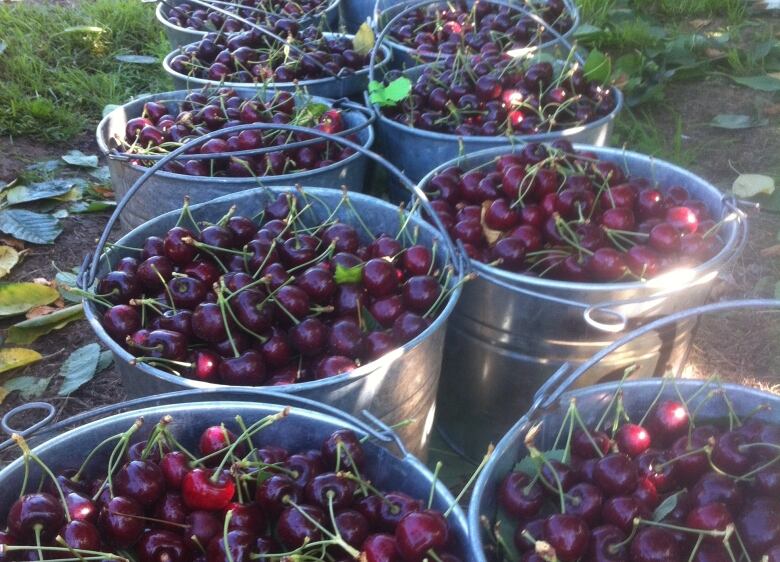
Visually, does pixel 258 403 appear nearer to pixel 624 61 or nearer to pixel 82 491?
pixel 82 491

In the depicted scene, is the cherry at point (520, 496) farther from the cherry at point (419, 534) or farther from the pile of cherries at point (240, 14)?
the pile of cherries at point (240, 14)

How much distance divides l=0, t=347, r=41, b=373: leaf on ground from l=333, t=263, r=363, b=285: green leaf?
1.39m

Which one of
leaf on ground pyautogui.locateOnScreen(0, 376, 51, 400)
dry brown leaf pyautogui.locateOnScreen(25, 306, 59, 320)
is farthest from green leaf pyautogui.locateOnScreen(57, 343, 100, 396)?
dry brown leaf pyautogui.locateOnScreen(25, 306, 59, 320)

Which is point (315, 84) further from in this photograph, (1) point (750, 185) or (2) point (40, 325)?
(1) point (750, 185)

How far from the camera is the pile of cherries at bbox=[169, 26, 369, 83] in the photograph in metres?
2.89

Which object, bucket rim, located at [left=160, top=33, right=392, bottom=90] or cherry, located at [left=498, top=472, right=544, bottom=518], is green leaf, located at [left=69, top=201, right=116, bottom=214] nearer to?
bucket rim, located at [left=160, top=33, right=392, bottom=90]

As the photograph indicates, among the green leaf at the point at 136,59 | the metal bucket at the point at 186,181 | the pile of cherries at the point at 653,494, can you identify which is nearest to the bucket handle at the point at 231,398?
the pile of cherries at the point at 653,494

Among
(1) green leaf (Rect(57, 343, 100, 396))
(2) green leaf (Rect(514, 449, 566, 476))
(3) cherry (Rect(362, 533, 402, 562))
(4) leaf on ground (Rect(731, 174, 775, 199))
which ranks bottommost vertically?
(1) green leaf (Rect(57, 343, 100, 396))

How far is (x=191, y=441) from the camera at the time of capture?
1.35 m

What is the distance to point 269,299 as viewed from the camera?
5.27 feet

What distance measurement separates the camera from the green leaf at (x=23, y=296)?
2758 mm

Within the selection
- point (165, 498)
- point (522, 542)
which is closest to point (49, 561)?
point (165, 498)

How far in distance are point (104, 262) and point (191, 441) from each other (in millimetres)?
696

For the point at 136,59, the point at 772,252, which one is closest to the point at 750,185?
the point at 772,252
